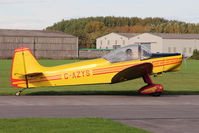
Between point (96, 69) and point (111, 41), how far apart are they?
94833 millimetres

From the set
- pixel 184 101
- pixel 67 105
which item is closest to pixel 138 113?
pixel 67 105

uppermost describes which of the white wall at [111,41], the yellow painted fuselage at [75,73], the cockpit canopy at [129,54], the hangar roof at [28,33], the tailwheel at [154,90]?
the hangar roof at [28,33]

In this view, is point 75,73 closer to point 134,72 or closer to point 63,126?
point 134,72

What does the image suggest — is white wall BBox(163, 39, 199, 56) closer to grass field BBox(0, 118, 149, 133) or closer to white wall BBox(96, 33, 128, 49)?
white wall BBox(96, 33, 128, 49)

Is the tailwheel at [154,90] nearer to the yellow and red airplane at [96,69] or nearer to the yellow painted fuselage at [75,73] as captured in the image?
the yellow and red airplane at [96,69]

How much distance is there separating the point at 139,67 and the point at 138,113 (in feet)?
12.8

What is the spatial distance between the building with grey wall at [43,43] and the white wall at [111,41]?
21084 millimetres

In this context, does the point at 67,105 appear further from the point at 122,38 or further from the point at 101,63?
the point at 122,38

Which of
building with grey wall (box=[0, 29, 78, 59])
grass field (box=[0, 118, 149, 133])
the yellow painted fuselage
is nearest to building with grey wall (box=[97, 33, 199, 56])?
building with grey wall (box=[0, 29, 78, 59])

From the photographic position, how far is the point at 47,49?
8388cm

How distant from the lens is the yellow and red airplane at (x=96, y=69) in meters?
14.3

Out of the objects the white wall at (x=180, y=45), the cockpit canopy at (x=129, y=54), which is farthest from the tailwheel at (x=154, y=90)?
the white wall at (x=180, y=45)

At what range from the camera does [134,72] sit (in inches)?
567

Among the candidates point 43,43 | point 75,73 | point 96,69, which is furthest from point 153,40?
point 75,73
